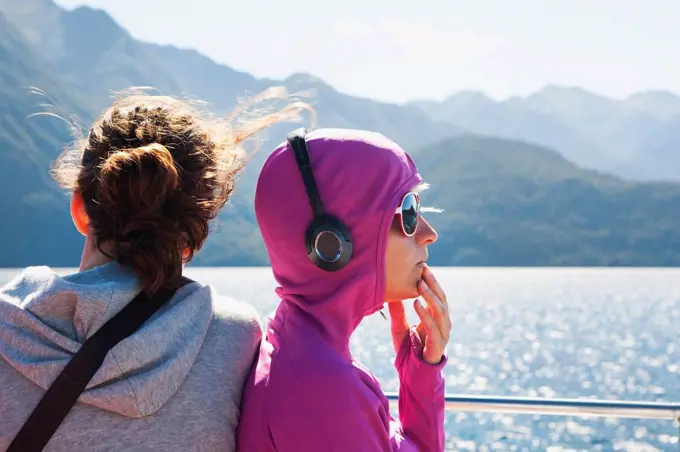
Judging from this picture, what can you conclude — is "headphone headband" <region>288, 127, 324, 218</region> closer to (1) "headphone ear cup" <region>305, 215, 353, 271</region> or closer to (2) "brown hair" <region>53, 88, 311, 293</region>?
(1) "headphone ear cup" <region>305, 215, 353, 271</region>

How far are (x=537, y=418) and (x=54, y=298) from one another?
24.0 m

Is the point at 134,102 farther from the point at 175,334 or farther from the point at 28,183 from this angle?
the point at 28,183

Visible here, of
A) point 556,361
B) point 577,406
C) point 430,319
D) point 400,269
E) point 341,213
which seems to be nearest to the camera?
point 341,213

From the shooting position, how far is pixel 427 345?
192 cm

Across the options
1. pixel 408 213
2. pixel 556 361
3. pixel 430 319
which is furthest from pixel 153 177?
pixel 556 361

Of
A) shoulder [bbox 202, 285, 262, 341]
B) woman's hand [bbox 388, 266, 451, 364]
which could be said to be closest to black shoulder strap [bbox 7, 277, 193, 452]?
shoulder [bbox 202, 285, 262, 341]

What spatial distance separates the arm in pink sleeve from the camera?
1901 mm

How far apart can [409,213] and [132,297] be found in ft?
1.91

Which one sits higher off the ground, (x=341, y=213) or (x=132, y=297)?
(x=341, y=213)

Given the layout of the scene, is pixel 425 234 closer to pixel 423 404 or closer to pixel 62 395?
pixel 423 404

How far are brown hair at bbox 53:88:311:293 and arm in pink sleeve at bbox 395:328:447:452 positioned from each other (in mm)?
625

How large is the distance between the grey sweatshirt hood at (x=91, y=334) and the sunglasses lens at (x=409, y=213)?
0.49m

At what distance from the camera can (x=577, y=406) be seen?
2764mm

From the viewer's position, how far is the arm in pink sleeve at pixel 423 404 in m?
1.90
